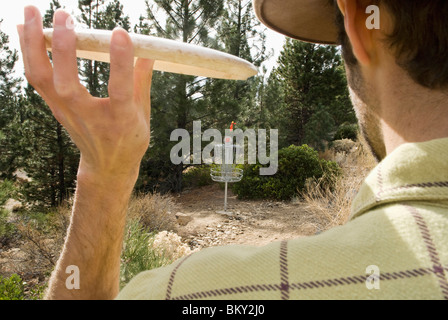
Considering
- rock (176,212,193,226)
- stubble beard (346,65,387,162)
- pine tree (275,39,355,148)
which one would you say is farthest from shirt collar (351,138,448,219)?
pine tree (275,39,355,148)

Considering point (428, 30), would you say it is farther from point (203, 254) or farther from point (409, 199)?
point (203, 254)

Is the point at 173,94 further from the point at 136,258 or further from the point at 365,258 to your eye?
the point at 365,258

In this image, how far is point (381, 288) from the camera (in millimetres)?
390

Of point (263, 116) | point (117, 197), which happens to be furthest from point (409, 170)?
point (263, 116)

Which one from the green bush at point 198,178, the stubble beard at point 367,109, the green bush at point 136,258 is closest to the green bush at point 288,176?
the green bush at point 198,178

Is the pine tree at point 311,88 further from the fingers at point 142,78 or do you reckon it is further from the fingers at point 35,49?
the fingers at point 35,49

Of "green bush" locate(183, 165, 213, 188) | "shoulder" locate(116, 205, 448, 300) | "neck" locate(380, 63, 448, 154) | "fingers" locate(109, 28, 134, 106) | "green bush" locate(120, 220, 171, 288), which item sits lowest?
"green bush" locate(120, 220, 171, 288)

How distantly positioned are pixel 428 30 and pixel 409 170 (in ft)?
1.19

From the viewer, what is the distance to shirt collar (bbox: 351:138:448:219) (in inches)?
17.4

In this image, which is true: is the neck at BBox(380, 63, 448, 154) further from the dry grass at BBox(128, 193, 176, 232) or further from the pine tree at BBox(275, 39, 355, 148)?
the pine tree at BBox(275, 39, 355, 148)

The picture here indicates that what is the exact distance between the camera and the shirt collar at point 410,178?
1.45ft

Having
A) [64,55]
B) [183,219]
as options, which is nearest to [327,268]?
[64,55]

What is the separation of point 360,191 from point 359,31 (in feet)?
1.20

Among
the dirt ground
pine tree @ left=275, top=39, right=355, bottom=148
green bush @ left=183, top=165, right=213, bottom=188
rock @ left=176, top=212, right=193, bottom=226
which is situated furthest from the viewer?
pine tree @ left=275, top=39, right=355, bottom=148
